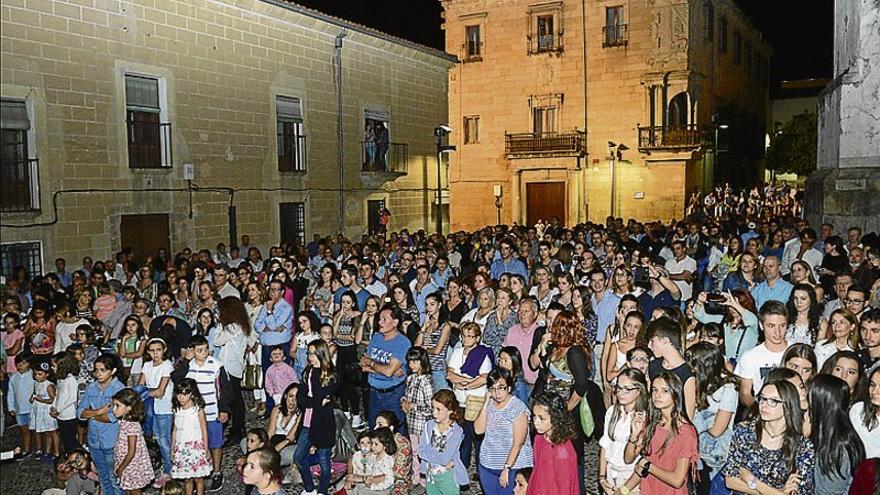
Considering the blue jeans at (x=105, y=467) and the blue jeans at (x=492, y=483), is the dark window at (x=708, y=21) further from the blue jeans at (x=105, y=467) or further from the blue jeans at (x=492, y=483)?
the blue jeans at (x=105, y=467)

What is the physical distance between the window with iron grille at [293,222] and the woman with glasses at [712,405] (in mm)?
15942

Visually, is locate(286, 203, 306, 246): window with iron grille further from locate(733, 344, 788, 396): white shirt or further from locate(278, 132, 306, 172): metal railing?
locate(733, 344, 788, 396): white shirt

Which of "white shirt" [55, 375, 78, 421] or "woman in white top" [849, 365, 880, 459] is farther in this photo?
"white shirt" [55, 375, 78, 421]

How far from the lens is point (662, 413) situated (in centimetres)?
484

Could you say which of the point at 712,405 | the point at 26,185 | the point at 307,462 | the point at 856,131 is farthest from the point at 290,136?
the point at 712,405

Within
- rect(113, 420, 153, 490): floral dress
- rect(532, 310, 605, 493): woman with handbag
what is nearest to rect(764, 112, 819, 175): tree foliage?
rect(532, 310, 605, 493): woman with handbag

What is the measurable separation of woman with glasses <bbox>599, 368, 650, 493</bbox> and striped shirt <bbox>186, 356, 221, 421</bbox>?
12.4 ft

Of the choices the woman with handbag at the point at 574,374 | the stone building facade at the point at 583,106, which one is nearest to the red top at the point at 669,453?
the woman with handbag at the point at 574,374

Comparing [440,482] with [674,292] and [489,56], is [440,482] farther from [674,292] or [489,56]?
[489,56]

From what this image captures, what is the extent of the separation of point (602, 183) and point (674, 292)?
2357 cm

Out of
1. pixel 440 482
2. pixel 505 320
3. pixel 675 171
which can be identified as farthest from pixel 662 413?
pixel 675 171

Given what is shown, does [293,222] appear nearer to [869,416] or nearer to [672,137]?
[672,137]

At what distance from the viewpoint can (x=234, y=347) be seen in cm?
822

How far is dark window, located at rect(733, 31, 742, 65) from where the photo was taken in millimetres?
37281
